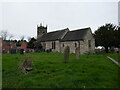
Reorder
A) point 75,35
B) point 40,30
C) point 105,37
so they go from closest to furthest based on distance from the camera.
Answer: point 75,35, point 105,37, point 40,30

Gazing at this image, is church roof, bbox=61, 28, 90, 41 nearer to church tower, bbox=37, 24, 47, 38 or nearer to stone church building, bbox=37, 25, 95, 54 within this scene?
stone church building, bbox=37, 25, 95, 54

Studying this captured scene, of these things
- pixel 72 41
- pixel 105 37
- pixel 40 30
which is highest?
pixel 40 30

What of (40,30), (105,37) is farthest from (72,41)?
(40,30)

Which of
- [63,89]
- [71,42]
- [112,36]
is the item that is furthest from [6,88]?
[112,36]

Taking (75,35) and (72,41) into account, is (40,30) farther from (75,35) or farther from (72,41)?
(72,41)

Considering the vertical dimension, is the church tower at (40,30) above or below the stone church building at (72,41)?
above

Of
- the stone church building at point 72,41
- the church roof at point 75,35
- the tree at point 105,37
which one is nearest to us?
the stone church building at point 72,41

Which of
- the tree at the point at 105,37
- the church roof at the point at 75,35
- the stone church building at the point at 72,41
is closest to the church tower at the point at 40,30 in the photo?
the stone church building at the point at 72,41

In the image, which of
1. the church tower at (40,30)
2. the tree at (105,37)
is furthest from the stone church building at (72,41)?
the tree at (105,37)

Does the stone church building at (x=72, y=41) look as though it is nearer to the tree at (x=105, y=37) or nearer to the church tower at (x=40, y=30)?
the church tower at (x=40, y=30)

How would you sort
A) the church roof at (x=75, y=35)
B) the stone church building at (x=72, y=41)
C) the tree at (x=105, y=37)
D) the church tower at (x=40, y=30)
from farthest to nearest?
the church tower at (x=40, y=30), the tree at (x=105, y=37), the church roof at (x=75, y=35), the stone church building at (x=72, y=41)

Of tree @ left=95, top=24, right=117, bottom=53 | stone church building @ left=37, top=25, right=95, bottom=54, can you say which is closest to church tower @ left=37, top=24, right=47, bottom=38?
stone church building @ left=37, top=25, right=95, bottom=54

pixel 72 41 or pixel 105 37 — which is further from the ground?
pixel 105 37

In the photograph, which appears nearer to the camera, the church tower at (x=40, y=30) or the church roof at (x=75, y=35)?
the church roof at (x=75, y=35)
